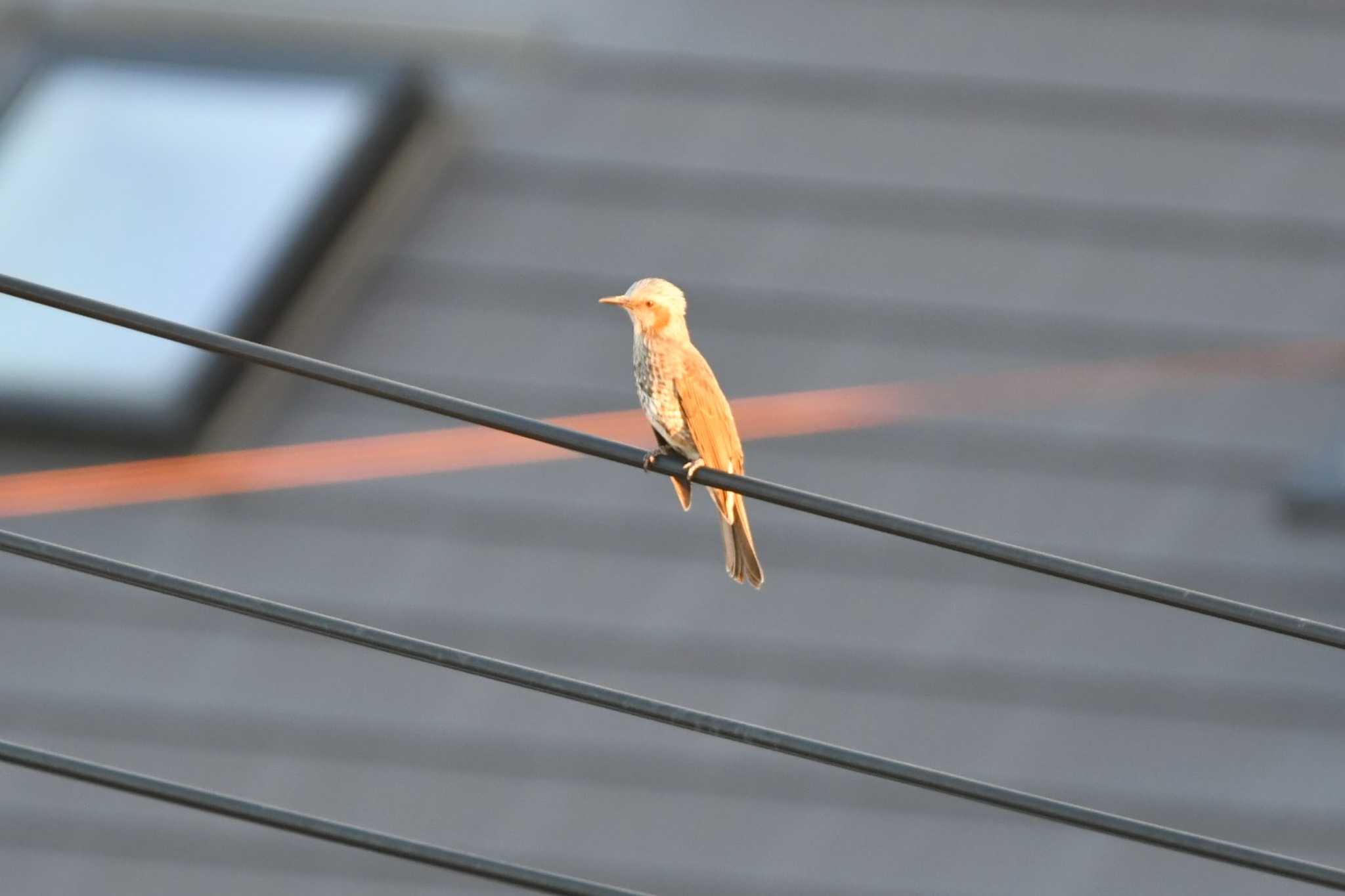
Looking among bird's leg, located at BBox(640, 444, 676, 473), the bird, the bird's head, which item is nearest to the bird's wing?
the bird

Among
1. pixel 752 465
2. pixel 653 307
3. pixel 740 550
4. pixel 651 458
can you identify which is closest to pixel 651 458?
pixel 651 458

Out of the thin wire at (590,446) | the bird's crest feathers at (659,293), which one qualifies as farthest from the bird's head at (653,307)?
the thin wire at (590,446)

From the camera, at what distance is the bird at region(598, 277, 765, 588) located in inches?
122

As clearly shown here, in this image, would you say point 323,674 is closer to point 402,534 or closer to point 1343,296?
point 402,534

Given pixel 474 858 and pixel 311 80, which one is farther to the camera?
pixel 311 80

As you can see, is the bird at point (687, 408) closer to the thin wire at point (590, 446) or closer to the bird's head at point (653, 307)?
the bird's head at point (653, 307)

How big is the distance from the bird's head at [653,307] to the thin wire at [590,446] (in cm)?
132

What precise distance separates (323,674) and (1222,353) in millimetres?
2331

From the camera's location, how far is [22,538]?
1885 millimetres

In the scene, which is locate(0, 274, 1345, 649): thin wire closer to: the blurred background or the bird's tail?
the bird's tail

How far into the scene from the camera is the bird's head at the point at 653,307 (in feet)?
10.7

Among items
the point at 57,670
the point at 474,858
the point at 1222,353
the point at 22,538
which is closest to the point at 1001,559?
the point at 474,858

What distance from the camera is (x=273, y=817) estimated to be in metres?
1.84

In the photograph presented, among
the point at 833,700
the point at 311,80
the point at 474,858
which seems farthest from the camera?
the point at 311,80
